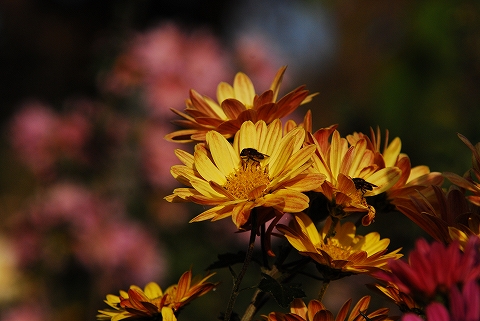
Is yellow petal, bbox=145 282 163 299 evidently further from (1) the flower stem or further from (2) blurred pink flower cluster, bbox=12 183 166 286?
(2) blurred pink flower cluster, bbox=12 183 166 286

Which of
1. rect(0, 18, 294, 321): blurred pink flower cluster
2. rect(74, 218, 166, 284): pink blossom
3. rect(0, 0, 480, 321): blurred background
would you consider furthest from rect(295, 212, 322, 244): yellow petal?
rect(74, 218, 166, 284): pink blossom

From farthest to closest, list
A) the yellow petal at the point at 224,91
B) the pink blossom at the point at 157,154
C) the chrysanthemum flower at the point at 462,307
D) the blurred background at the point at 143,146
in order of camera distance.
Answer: the pink blossom at the point at 157,154, the blurred background at the point at 143,146, the yellow petal at the point at 224,91, the chrysanthemum flower at the point at 462,307

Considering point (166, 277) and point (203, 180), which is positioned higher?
point (203, 180)

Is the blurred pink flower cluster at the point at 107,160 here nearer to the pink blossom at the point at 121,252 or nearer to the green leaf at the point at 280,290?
the pink blossom at the point at 121,252

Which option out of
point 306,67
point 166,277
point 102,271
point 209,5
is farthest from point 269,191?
point 306,67

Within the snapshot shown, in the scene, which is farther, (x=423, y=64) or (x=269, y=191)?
(x=423, y=64)

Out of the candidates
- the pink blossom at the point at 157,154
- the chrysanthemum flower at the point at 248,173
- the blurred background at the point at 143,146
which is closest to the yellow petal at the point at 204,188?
the chrysanthemum flower at the point at 248,173

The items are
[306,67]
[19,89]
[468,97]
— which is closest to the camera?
[468,97]

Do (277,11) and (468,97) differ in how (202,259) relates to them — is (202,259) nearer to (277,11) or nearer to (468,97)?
(468,97)
